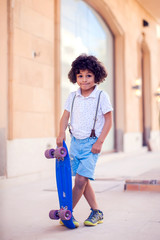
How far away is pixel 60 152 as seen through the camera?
3.24 metres

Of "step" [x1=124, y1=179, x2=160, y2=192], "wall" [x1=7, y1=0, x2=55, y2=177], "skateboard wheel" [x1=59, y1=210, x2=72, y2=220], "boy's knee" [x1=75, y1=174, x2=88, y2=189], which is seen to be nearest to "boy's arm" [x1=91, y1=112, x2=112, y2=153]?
"boy's knee" [x1=75, y1=174, x2=88, y2=189]

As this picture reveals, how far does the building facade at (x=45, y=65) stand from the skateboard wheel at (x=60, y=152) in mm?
2677

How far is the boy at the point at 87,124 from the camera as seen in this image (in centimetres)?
343

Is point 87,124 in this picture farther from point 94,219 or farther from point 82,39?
point 82,39

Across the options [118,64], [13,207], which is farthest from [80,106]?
[118,64]

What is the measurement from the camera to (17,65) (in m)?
6.26

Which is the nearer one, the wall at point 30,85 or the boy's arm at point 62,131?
the boy's arm at point 62,131

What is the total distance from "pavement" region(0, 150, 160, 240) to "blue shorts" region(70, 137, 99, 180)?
48 centimetres

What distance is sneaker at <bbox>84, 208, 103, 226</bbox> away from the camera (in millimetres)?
3432

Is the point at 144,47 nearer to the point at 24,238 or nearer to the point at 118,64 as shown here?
the point at 118,64

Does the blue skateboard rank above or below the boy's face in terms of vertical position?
below

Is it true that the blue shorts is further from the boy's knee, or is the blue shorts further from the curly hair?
the curly hair

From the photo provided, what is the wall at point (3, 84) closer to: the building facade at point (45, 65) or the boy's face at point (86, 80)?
the building facade at point (45, 65)

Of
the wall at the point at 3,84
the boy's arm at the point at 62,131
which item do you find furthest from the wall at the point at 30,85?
the boy's arm at the point at 62,131
